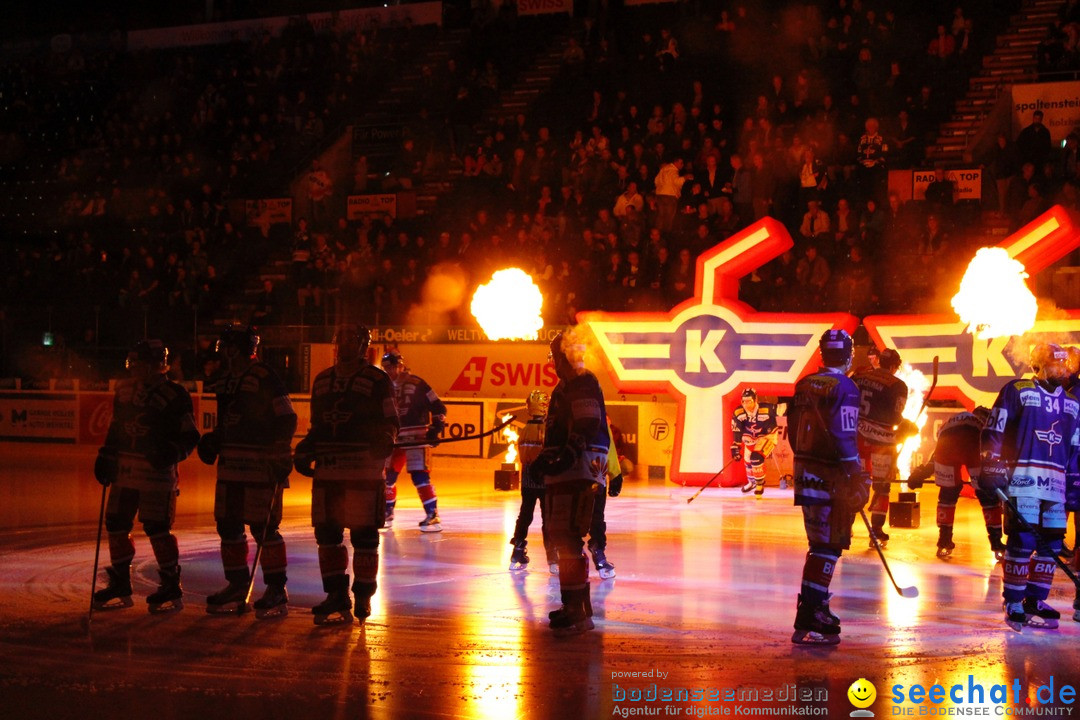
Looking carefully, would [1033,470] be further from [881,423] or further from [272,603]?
[272,603]

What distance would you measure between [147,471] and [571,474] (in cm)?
327

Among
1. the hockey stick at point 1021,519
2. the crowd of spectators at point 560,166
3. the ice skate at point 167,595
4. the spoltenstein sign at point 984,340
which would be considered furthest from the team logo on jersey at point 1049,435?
the crowd of spectators at point 560,166

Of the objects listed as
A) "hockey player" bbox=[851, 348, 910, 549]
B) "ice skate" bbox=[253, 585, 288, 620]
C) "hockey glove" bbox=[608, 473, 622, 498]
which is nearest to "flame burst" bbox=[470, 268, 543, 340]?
"hockey player" bbox=[851, 348, 910, 549]

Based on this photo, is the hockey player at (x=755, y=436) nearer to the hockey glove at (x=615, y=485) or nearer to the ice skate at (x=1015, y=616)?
the hockey glove at (x=615, y=485)

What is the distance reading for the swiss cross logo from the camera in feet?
78.3

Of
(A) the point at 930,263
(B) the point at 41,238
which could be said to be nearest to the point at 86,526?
(A) the point at 930,263

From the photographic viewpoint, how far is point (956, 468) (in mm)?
12828

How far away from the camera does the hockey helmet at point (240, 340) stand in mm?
9336

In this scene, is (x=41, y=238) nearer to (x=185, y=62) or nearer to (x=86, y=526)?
(x=185, y=62)

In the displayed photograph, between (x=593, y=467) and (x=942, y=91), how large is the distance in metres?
17.2

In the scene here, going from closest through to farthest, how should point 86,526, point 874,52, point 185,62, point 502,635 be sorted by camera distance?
1. point 502,635
2. point 86,526
3. point 874,52
4. point 185,62

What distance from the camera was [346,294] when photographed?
1013 inches

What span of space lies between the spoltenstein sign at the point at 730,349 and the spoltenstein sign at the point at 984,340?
0.02 m

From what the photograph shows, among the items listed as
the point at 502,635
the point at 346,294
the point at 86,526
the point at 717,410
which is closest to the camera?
the point at 502,635
